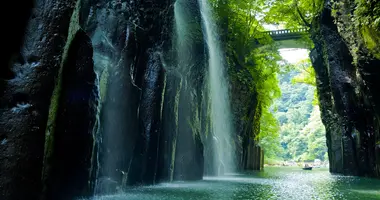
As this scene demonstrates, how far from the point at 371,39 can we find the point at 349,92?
5930 millimetres

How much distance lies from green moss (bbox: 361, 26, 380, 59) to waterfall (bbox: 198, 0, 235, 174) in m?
8.84

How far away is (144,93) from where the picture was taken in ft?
34.2

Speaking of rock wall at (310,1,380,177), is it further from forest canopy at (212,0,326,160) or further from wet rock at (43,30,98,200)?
wet rock at (43,30,98,200)

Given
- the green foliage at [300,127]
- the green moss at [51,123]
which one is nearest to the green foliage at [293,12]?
the green foliage at [300,127]

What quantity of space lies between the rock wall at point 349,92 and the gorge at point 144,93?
0.22 feet

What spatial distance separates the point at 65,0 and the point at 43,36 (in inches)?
27.9

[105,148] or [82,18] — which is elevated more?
[82,18]

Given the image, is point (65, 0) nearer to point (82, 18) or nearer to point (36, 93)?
→ point (36, 93)

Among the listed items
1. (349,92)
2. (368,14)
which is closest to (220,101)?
(349,92)

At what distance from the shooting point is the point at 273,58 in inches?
1110

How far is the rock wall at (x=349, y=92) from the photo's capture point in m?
13.7

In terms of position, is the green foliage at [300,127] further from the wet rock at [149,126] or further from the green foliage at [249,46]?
the wet rock at [149,126]

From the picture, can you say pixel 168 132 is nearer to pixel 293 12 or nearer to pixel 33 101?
pixel 33 101

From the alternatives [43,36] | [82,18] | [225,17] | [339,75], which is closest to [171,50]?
[82,18]
